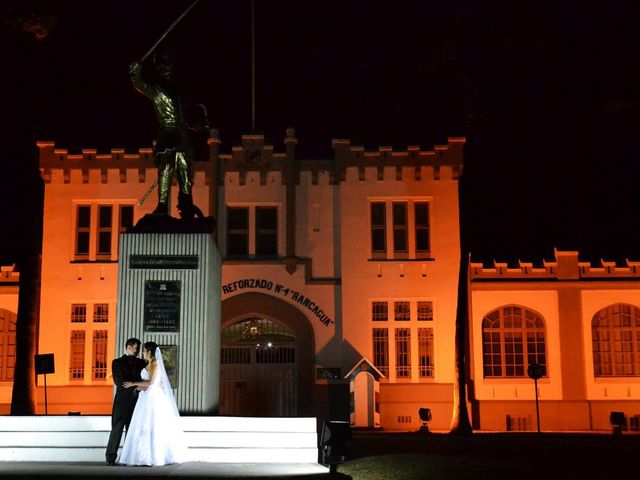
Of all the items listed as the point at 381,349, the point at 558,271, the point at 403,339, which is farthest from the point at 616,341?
the point at 381,349

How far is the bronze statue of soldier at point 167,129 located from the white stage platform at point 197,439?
3432 millimetres

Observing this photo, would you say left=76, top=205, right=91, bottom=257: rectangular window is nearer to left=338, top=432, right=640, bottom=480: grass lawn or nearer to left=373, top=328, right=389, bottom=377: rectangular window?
left=373, top=328, right=389, bottom=377: rectangular window

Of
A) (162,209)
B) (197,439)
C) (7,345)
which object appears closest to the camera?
(197,439)

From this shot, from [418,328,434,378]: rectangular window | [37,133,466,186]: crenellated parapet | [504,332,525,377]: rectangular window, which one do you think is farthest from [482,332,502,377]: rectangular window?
[37,133,466,186]: crenellated parapet

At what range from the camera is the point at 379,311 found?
28.5m

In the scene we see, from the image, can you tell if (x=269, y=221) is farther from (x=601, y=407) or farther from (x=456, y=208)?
(x=601, y=407)

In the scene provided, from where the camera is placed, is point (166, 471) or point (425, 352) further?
point (425, 352)

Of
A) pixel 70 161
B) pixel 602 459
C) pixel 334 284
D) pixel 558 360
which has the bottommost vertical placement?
pixel 602 459

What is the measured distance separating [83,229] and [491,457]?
17031 mm

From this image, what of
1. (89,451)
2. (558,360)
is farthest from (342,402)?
(89,451)

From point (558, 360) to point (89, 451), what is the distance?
19.9 meters

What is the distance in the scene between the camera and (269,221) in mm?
29031

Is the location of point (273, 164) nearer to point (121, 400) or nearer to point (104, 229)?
point (104, 229)

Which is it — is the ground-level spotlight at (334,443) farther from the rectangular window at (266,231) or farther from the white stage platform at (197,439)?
the rectangular window at (266,231)
